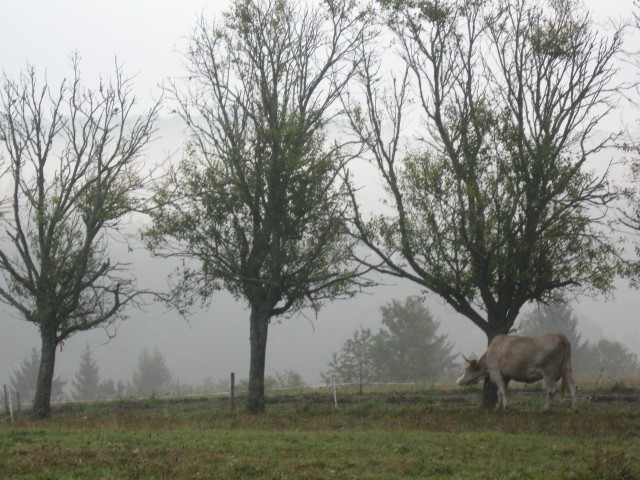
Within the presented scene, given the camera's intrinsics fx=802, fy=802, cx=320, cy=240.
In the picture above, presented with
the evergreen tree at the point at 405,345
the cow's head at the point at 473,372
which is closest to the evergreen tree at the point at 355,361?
the evergreen tree at the point at 405,345

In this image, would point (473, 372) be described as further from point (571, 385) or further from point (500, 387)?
point (571, 385)

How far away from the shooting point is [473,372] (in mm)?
29203

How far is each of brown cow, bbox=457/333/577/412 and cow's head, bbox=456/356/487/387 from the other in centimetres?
93

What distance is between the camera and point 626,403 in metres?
26.7

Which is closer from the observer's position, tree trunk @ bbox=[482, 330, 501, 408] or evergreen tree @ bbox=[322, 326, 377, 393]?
tree trunk @ bbox=[482, 330, 501, 408]

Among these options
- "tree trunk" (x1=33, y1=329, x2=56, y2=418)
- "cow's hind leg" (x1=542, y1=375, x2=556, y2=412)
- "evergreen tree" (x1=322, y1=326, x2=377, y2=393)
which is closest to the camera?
"cow's hind leg" (x1=542, y1=375, x2=556, y2=412)

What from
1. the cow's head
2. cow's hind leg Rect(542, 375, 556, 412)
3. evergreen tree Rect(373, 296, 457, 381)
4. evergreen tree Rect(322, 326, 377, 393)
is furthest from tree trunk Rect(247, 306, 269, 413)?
evergreen tree Rect(322, 326, 377, 393)

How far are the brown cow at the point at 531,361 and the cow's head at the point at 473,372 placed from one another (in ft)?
3.05

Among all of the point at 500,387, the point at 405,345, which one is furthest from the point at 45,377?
the point at 405,345

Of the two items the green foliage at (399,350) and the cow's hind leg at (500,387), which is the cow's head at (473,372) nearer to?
the cow's hind leg at (500,387)

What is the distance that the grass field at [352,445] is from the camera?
1533cm

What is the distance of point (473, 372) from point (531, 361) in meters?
3.57

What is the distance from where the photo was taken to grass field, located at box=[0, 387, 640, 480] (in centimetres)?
1533

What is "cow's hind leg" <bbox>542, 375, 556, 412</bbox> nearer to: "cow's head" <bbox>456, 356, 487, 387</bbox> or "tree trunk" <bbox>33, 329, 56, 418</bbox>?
"cow's head" <bbox>456, 356, 487, 387</bbox>
